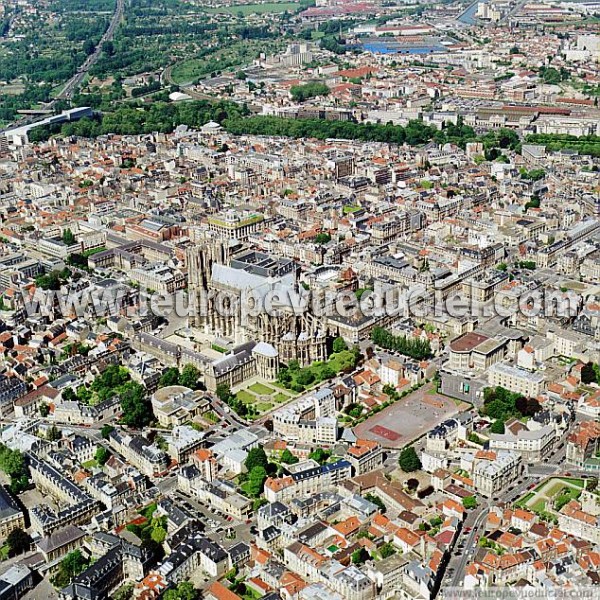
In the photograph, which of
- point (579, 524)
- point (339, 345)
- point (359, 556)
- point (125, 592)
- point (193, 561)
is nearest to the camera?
point (125, 592)

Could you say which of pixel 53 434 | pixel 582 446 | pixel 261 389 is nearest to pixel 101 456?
pixel 53 434

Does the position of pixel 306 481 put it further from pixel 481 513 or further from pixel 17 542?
pixel 17 542

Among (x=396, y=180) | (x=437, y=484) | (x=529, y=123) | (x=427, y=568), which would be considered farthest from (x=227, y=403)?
(x=529, y=123)

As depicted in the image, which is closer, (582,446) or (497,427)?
(582,446)

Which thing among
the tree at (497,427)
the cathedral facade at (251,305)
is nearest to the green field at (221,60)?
the cathedral facade at (251,305)

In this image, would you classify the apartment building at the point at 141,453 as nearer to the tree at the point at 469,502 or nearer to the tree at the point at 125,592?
the tree at the point at 125,592

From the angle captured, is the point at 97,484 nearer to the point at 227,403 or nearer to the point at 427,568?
the point at 227,403

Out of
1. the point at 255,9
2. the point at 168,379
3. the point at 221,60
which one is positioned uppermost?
the point at 255,9
